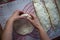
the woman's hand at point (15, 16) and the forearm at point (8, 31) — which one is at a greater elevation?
the woman's hand at point (15, 16)

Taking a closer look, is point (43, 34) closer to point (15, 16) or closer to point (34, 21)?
point (34, 21)

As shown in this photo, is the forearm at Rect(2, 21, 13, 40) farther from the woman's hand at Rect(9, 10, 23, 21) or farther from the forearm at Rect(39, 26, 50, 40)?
the forearm at Rect(39, 26, 50, 40)

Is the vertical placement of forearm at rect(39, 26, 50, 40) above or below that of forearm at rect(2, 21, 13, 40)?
below

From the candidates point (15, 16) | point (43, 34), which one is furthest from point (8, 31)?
point (43, 34)

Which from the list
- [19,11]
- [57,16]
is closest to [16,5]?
[19,11]

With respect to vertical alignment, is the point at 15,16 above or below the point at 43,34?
above

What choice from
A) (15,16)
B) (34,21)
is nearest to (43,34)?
(34,21)

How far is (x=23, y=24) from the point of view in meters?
0.95

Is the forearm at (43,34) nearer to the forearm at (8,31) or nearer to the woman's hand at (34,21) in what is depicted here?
the woman's hand at (34,21)

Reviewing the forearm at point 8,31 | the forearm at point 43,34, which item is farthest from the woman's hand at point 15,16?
the forearm at point 43,34

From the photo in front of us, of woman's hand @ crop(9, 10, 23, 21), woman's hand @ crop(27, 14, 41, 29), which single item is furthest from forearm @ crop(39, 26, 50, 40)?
woman's hand @ crop(9, 10, 23, 21)

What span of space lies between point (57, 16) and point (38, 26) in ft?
0.51

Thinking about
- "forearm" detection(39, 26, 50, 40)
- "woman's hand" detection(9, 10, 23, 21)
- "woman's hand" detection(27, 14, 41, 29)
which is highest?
"woman's hand" detection(9, 10, 23, 21)

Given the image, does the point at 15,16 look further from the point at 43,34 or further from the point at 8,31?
the point at 43,34
